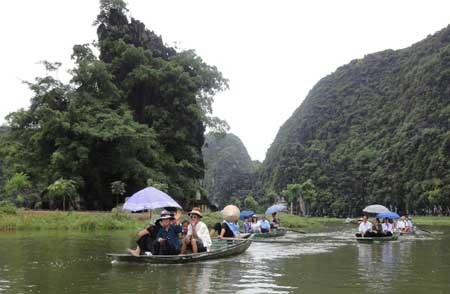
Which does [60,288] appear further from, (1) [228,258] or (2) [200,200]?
(2) [200,200]

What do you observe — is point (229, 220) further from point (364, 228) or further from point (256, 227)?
→ point (364, 228)

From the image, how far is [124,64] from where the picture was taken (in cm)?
4431

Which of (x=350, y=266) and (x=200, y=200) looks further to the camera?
(x=200, y=200)

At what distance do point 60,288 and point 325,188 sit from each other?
3953 inches

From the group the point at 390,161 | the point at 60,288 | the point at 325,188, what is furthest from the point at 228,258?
the point at 325,188

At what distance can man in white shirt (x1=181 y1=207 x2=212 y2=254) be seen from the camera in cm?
1400

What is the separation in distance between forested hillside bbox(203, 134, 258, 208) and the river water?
96636 millimetres

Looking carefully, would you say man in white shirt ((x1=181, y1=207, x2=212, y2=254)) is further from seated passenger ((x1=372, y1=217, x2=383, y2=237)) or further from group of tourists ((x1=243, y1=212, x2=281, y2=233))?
seated passenger ((x1=372, y1=217, x2=383, y2=237))

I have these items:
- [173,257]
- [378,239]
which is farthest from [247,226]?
[173,257]

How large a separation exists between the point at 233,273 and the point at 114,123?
27.1 m

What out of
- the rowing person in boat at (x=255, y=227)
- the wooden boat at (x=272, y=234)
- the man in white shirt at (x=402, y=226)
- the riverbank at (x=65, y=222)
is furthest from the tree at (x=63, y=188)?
the man in white shirt at (x=402, y=226)

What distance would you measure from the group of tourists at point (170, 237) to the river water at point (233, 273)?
0.51 meters

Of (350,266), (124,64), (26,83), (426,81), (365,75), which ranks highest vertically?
(365,75)

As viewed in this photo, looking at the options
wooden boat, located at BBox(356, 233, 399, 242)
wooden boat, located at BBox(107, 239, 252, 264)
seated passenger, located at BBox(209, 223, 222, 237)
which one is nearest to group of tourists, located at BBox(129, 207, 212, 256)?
wooden boat, located at BBox(107, 239, 252, 264)
